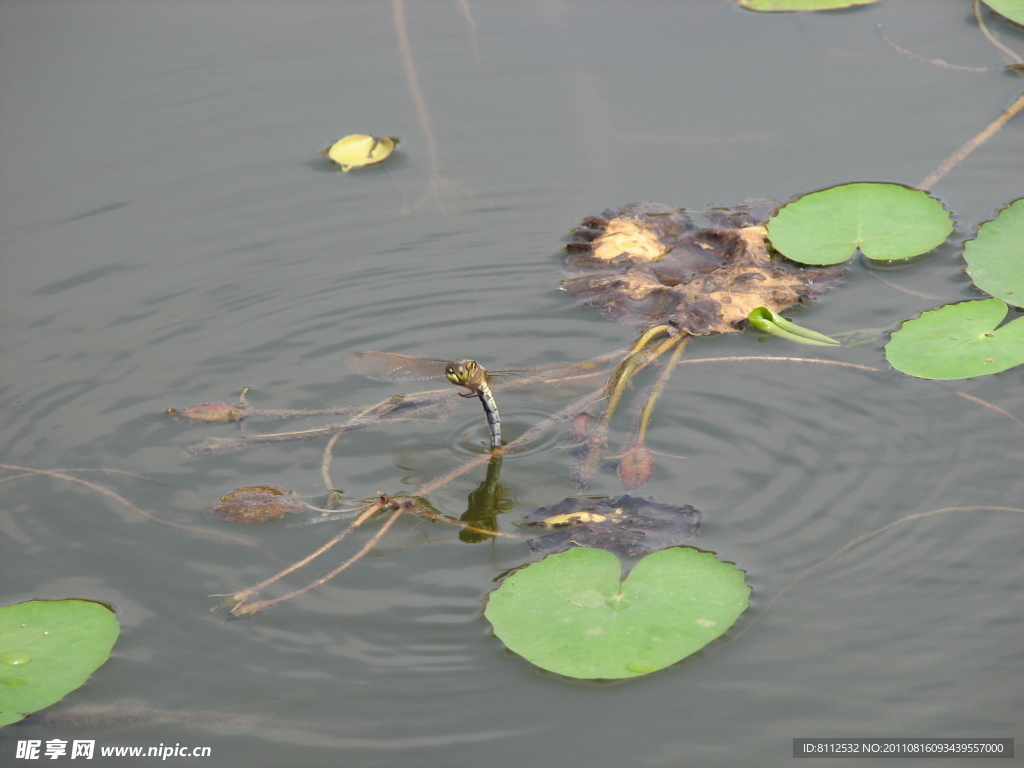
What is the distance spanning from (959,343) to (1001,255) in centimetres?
71

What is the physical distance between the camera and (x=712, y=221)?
15.0 feet

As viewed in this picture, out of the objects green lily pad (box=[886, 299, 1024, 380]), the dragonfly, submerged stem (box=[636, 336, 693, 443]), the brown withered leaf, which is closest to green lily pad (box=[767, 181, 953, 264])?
the brown withered leaf

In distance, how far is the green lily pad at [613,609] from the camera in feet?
8.56

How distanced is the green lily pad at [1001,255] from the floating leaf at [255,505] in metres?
3.12

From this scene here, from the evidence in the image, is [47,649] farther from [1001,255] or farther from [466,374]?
[1001,255]

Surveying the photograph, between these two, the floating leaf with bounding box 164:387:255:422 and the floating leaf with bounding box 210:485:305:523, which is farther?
the floating leaf with bounding box 164:387:255:422

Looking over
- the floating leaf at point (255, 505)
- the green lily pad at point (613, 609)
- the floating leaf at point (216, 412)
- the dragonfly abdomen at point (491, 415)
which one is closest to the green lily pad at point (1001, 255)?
the green lily pad at point (613, 609)

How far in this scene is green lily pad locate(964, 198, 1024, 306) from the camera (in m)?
3.89

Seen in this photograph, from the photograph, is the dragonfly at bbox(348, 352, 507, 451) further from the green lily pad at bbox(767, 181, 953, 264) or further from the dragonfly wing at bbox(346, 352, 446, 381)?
the green lily pad at bbox(767, 181, 953, 264)

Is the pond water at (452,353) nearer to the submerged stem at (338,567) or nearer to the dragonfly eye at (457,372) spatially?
the submerged stem at (338,567)

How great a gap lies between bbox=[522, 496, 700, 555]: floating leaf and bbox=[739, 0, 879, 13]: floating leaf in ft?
14.8

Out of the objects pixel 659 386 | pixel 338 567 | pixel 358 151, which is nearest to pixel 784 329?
pixel 659 386

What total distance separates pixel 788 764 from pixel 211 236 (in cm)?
388

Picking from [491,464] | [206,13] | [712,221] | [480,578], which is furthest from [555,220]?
[206,13]
